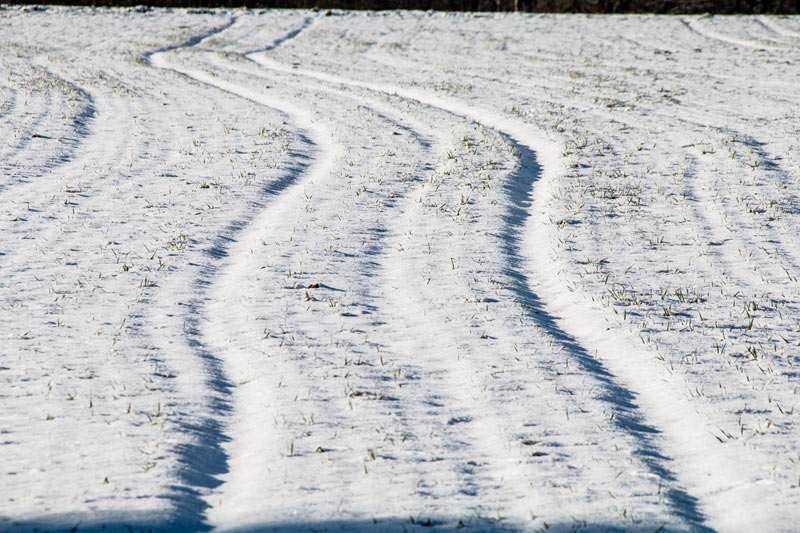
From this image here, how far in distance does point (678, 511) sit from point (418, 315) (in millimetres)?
2066

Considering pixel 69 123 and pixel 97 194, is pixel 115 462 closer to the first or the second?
pixel 97 194

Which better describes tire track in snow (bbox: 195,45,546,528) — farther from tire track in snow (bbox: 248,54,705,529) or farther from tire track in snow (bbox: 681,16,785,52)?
tire track in snow (bbox: 681,16,785,52)

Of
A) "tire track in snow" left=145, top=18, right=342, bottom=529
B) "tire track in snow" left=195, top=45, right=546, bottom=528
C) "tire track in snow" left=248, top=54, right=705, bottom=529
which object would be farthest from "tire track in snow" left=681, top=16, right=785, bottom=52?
"tire track in snow" left=195, top=45, right=546, bottom=528

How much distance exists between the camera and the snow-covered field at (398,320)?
2.99 meters

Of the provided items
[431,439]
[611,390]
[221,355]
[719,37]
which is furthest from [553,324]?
[719,37]

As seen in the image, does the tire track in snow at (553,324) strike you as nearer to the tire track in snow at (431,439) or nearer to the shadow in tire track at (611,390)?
the shadow in tire track at (611,390)

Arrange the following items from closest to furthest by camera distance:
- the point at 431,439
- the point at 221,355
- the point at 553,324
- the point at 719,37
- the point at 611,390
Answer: the point at 431,439
the point at 611,390
the point at 221,355
the point at 553,324
the point at 719,37

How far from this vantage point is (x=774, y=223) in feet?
20.6

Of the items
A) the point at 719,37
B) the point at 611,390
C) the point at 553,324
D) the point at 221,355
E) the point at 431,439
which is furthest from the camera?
the point at 719,37

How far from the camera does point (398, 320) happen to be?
15.0 ft

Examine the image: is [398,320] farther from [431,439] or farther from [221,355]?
[431,439]

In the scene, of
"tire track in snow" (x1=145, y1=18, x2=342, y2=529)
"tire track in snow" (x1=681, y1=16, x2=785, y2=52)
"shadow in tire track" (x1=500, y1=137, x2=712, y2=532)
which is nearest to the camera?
"shadow in tire track" (x1=500, y1=137, x2=712, y2=532)

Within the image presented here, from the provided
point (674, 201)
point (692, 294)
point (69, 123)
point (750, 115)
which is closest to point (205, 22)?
point (69, 123)

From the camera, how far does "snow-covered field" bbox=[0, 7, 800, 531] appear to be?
9.80ft
